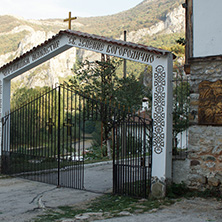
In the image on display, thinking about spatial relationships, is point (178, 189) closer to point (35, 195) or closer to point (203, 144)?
point (203, 144)

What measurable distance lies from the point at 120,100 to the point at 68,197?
985 centimetres

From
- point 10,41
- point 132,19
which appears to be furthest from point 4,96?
point 132,19

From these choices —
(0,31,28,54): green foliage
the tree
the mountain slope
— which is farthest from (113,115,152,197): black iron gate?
(0,31,28,54): green foliage

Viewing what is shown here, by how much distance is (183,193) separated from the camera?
7.01 m

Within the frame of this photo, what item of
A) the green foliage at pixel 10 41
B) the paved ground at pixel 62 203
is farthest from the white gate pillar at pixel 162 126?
the green foliage at pixel 10 41

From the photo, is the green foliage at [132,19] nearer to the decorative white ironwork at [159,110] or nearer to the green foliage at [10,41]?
the green foliage at [10,41]

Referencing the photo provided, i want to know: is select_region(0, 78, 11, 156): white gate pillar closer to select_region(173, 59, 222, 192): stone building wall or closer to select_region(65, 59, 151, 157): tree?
select_region(65, 59, 151, 157): tree

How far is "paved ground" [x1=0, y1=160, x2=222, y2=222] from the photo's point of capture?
5715mm

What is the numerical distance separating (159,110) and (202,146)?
4.02ft

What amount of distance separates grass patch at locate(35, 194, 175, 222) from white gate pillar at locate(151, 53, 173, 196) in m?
0.45

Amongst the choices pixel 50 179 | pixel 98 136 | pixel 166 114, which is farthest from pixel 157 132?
pixel 98 136

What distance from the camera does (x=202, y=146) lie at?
6.89m

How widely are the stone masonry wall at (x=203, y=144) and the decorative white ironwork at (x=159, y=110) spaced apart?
626mm

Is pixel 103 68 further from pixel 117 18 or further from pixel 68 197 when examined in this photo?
pixel 117 18
